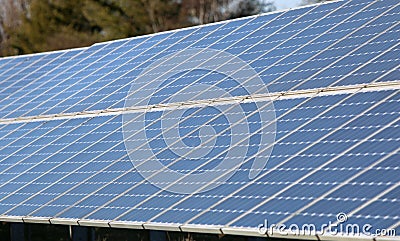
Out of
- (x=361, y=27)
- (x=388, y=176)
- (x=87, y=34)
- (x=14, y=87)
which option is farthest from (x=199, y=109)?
(x=87, y=34)

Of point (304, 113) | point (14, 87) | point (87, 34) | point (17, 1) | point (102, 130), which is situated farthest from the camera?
point (17, 1)

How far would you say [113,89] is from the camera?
2084 cm

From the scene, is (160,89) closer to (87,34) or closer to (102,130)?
(102,130)

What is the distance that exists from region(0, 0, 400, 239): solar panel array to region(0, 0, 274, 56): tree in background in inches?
1408

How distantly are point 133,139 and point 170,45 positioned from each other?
5.26 metres

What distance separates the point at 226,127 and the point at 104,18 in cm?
4486
